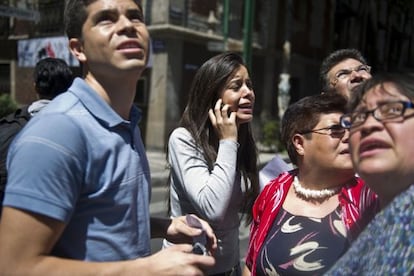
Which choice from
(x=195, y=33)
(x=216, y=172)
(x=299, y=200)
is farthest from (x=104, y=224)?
(x=195, y=33)

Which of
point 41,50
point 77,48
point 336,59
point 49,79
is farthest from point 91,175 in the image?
point 41,50

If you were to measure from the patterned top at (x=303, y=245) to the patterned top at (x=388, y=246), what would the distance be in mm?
660

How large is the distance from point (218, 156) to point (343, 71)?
118 cm

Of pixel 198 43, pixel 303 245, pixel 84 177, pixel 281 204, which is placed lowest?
pixel 303 245

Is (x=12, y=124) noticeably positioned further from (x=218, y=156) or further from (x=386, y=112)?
(x=386, y=112)

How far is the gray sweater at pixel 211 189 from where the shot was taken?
6.66 feet

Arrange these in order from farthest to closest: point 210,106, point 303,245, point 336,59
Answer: point 336,59 → point 210,106 → point 303,245

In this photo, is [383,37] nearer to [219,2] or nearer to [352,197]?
[219,2]

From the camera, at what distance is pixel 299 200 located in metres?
2.13

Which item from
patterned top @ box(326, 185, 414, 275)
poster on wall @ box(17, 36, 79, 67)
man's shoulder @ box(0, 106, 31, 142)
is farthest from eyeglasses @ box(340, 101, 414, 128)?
poster on wall @ box(17, 36, 79, 67)

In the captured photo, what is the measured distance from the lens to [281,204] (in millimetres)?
2148

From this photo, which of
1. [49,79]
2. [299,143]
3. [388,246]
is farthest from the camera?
[49,79]

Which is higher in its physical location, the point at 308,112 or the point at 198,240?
the point at 308,112

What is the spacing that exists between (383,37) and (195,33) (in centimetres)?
1577
